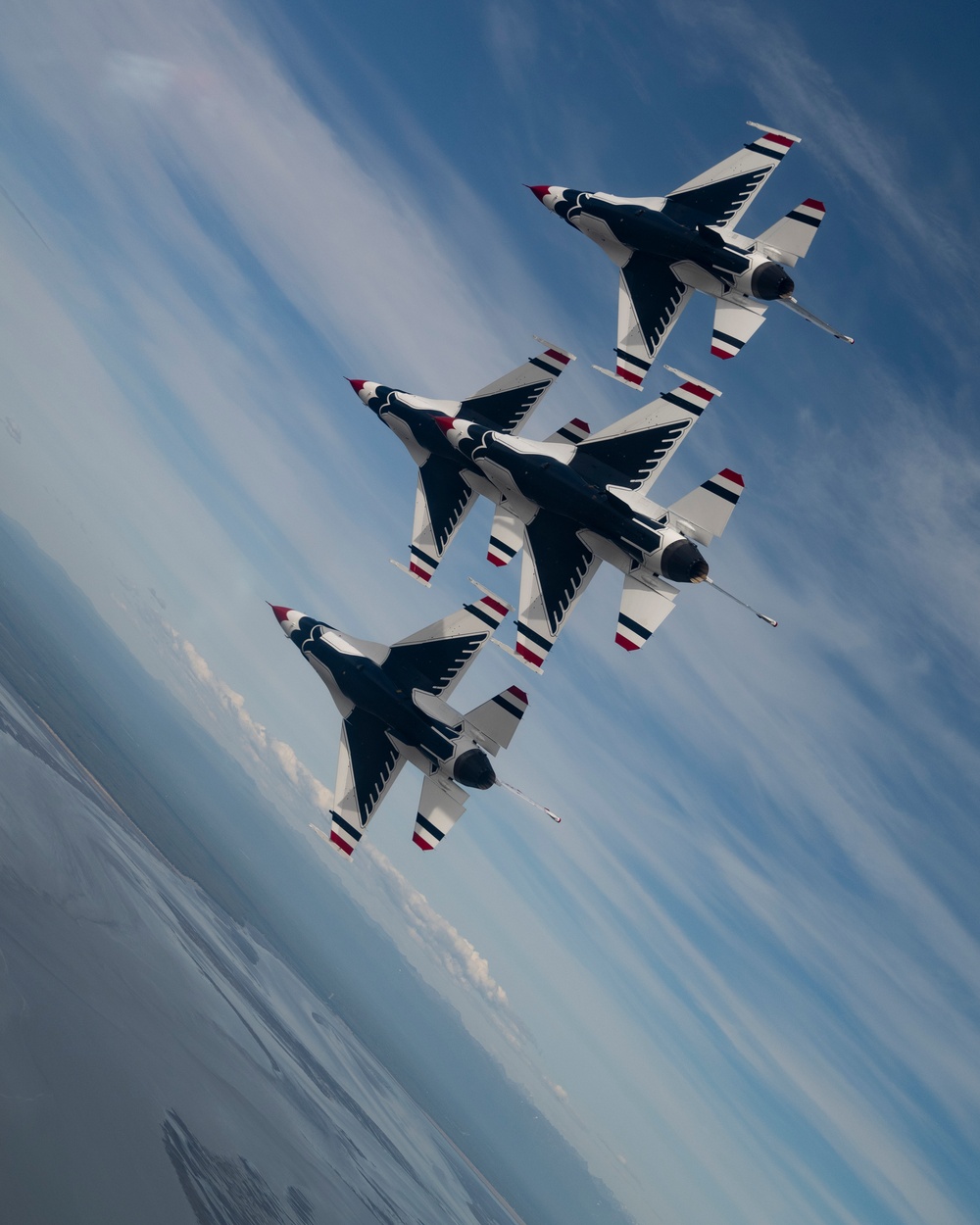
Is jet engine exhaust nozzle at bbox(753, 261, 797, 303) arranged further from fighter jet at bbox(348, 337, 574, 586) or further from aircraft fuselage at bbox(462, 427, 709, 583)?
aircraft fuselage at bbox(462, 427, 709, 583)

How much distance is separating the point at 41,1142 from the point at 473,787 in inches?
4093

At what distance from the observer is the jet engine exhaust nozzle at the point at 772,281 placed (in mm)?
35875

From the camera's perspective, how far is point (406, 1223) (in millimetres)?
199625

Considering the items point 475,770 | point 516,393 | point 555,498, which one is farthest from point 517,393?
point 475,770

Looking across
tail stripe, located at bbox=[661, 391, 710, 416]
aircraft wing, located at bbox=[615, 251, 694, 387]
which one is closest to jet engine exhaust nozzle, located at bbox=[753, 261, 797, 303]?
aircraft wing, located at bbox=[615, 251, 694, 387]

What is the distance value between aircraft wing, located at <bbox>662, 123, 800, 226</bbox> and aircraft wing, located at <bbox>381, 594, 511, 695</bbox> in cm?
2108

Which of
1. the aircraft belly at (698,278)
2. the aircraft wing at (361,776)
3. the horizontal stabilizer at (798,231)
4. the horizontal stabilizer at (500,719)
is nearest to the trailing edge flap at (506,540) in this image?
the horizontal stabilizer at (500,719)

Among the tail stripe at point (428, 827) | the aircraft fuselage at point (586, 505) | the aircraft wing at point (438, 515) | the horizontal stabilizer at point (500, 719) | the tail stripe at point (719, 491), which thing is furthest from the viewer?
the aircraft wing at point (438, 515)

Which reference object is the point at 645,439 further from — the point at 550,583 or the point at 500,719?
the point at 500,719

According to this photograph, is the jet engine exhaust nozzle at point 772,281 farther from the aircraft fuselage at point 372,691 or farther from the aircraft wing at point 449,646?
the aircraft fuselage at point 372,691

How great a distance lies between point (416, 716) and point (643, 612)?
11.2 meters

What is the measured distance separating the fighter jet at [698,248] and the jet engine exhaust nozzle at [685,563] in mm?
8902

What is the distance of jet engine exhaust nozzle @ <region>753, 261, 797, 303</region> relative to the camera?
35.9 metres

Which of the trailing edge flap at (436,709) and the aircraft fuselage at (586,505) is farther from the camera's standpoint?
the trailing edge flap at (436,709)
